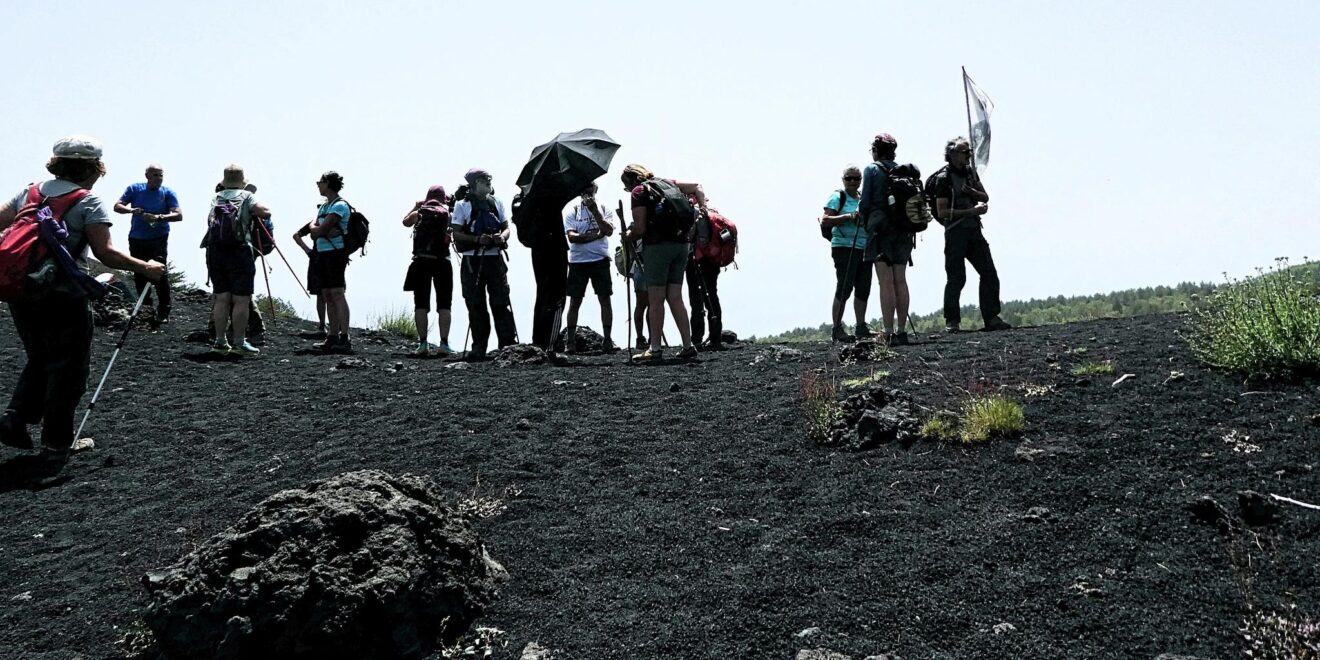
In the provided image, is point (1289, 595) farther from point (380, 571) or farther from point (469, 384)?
point (469, 384)

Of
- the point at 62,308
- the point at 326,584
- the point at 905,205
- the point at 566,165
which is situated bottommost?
the point at 326,584

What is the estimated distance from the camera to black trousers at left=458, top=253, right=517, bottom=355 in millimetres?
12039

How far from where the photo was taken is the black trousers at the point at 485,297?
12039mm

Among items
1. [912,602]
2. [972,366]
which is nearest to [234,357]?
[972,366]

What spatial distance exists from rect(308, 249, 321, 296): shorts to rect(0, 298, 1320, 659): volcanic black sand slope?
360 centimetres

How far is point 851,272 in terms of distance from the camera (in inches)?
472

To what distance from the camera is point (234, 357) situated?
510 inches

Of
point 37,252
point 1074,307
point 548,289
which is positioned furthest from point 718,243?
point 1074,307

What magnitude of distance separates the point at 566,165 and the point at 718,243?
209 centimetres

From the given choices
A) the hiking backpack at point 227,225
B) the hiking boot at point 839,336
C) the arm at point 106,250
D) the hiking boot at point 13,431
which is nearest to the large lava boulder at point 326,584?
the arm at point 106,250

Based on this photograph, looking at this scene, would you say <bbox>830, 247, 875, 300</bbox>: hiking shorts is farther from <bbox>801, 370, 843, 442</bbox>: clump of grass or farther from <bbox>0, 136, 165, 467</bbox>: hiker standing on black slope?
<bbox>0, 136, 165, 467</bbox>: hiker standing on black slope

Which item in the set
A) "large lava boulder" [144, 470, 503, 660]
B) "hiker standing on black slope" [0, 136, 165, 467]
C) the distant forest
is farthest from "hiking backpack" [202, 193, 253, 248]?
the distant forest

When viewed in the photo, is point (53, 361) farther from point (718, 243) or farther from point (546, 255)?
point (718, 243)

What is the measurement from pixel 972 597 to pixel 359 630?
2.70 meters
